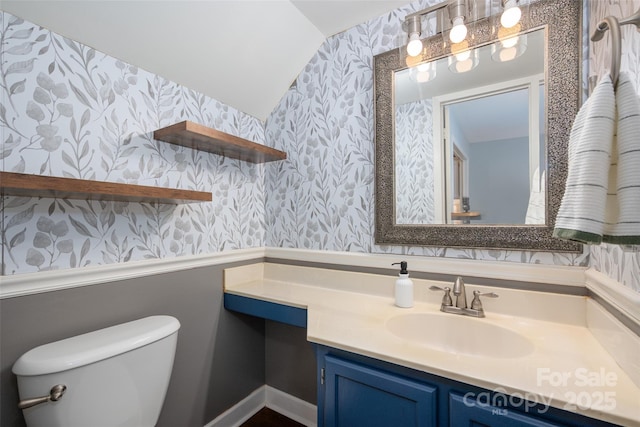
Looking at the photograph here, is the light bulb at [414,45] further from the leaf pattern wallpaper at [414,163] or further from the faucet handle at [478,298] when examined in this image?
the faucet handle at [478,298]

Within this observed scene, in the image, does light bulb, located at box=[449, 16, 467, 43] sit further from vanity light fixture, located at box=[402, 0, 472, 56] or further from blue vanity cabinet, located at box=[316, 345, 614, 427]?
blue vanity cabinet, located at box=[316, 345, 614, 427]

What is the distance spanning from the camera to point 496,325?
1.06 meters

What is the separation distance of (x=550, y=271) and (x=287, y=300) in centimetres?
107

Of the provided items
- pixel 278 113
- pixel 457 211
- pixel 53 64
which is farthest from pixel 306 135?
pixel 53 64

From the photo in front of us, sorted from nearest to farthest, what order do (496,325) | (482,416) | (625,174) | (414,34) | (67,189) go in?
(625,174) < (482,416) < (67,189) < (496,325) < (414,34)

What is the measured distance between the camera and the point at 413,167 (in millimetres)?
1363

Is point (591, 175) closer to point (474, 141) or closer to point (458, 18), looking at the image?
point (474, 141)

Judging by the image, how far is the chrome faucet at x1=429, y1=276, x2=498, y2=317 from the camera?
3.71 feet

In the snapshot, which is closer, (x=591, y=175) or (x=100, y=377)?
(x=591, y=175)

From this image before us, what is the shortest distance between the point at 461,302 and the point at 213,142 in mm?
1280

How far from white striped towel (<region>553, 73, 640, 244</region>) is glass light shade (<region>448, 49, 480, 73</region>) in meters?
0.69

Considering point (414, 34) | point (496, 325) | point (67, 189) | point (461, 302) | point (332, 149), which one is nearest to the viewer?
point (67, 189)

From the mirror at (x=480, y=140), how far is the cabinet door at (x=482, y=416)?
640 mm

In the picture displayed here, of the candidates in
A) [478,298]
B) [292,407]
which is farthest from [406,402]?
[292,407]
